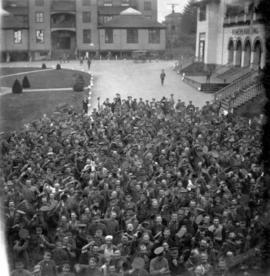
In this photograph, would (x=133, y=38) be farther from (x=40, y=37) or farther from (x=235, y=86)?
(x=235, y=86)

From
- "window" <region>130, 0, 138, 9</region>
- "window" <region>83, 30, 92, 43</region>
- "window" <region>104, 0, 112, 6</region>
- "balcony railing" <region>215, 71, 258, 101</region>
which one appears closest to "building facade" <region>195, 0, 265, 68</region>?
"balcony railing" <region>215, 71, 258, 101</region>

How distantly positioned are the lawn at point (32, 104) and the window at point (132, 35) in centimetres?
1151

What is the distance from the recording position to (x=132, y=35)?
149 ft

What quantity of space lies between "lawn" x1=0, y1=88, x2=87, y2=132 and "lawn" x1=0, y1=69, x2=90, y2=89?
4.23 metres

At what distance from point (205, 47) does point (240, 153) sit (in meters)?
28.7

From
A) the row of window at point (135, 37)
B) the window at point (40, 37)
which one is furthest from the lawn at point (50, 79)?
the window at point (40, 37)

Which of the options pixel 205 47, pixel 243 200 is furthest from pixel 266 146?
pixel 205 47

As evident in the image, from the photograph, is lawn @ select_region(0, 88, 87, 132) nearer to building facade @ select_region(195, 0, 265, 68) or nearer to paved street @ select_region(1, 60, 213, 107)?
paved street @ select_region(1, 60, 213, 107)

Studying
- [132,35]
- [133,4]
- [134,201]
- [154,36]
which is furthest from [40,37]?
[134,201]

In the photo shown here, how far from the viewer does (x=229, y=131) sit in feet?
52.9

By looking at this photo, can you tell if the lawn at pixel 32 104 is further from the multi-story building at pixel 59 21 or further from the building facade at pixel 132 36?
the building facade at pixel 132 36

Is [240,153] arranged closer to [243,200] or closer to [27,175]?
[243,200]

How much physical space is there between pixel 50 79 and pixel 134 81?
9267 mm

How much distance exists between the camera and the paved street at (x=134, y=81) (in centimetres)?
3150
